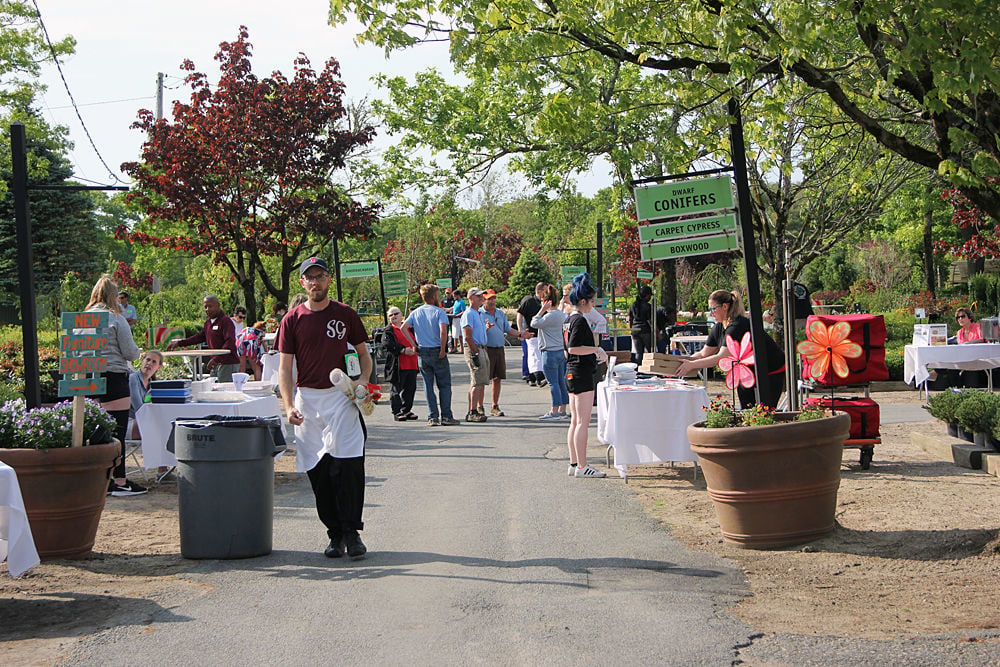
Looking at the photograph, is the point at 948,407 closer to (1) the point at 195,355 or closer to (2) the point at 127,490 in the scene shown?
(2) the point at 127,490

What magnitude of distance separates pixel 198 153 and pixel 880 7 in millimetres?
20697

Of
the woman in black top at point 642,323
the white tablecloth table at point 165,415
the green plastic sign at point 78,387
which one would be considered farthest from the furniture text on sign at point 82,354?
the woman in black top at point 642,323

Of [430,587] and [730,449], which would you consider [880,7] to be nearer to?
[730,449]

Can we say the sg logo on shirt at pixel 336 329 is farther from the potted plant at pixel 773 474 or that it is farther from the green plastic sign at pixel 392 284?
the green plastic sign at pixel 392 284

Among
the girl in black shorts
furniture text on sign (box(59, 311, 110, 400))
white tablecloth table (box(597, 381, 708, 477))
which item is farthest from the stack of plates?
furniture text on sign (box(59, 311, 110, 400))

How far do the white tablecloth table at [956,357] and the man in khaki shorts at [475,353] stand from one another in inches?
308

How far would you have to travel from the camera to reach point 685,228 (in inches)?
341

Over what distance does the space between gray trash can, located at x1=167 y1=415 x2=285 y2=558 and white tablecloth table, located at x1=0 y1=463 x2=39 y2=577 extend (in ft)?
4.72

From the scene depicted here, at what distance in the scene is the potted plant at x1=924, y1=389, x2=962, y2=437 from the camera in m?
11.7

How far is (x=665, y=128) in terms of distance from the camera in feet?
32.1

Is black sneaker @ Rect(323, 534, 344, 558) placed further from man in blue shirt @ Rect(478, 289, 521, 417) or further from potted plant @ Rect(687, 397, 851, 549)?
man in blue shirt @ Rect(478, 289, 521, 417)

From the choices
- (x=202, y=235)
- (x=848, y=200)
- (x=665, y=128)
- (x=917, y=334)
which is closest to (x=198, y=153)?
(x=202, y=235)

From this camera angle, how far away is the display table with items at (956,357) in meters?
18.5

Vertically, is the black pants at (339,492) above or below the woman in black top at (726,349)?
below
